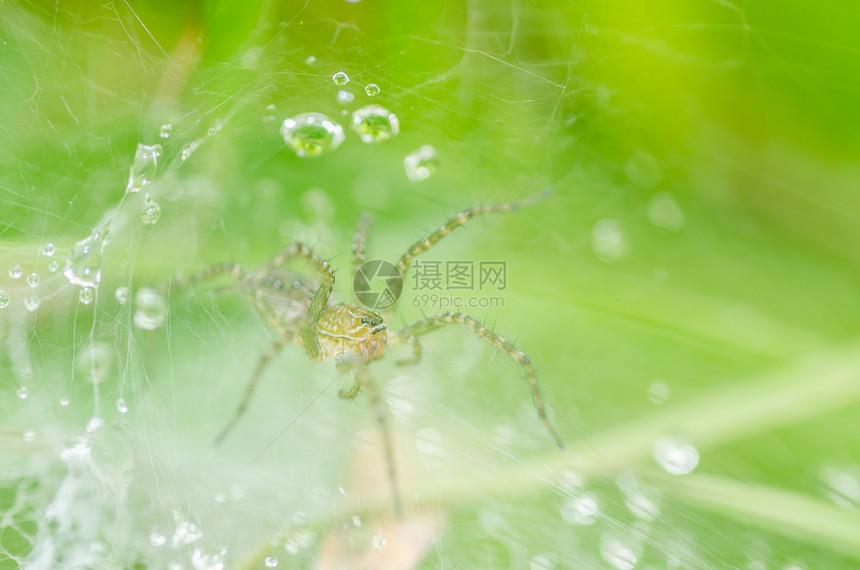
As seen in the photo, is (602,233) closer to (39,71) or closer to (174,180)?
(174,180)

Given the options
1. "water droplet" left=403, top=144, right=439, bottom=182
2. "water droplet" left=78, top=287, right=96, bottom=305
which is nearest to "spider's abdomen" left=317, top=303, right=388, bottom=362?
"water droplet" left=403, top=144, right=439, bottom=182

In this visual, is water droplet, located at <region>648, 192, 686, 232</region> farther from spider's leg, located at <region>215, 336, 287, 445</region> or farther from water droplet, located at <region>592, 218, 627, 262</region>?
spider's leg, located at <region>215, 336, 287, 445</region>

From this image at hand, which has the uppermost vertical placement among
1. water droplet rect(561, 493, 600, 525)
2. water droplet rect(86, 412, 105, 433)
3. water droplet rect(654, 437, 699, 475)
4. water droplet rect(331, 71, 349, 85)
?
water droplet rect(331, 71, 349, 85)

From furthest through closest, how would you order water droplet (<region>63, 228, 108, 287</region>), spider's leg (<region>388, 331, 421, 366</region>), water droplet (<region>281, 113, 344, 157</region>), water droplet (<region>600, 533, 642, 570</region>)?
spider's leg (<region>388, 331, 421, 366</region>), water droplet (<region>281, 113, 344, 157</region>), water droplet (<region>63, 228, 108, 287</region>), water droplet (<region>600, 533, 642, 570</region>)

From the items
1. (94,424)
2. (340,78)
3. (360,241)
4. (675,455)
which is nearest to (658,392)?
(675,455)

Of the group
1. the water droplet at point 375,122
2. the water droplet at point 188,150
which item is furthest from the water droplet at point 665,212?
the water droplet at point 188,150

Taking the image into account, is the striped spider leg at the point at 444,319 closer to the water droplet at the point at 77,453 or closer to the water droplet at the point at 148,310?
the water droplet at the point at 148,310

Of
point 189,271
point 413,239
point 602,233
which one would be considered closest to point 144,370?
point 189,271
